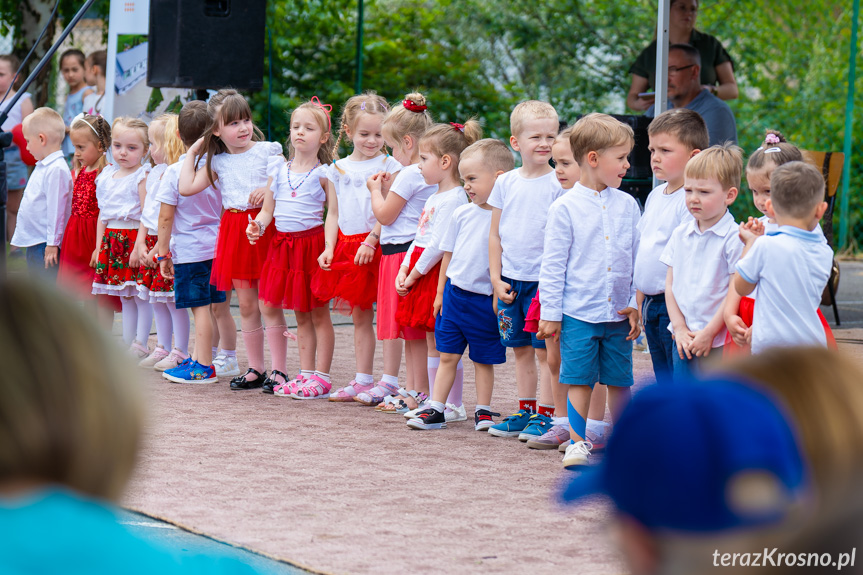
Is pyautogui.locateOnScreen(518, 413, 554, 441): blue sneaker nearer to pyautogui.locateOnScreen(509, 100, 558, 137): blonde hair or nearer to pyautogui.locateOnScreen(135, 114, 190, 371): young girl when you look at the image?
pyautogui.locateOnScreen(509, 100, 558, 137): blonde hair

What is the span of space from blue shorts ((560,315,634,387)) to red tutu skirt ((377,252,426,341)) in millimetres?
1234

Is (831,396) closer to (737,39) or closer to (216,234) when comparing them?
(216,234)

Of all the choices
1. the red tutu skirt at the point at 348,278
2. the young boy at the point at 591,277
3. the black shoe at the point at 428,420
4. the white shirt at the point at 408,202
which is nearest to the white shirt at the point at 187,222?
the red tutu skirt at the point at 348,278

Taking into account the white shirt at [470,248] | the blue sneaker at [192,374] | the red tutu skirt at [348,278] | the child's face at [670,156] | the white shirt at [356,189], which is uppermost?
the child's face at [670,156]

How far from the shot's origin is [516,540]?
10.8 ft

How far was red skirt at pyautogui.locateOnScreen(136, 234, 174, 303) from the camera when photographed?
261 inches

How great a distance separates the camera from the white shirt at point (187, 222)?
20.6ft

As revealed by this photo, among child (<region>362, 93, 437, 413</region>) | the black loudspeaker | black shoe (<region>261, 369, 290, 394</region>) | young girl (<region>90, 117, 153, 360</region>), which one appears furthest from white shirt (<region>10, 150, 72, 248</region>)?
child (<region>362, 93, 437, 413</region>)

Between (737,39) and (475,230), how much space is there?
12.6 meters

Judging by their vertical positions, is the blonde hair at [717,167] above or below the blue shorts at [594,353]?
above

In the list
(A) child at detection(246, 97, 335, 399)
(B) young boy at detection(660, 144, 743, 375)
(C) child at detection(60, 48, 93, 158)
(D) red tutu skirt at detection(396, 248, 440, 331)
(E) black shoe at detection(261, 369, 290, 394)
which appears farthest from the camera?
(C) child at detection(60, 48, 93, 158)

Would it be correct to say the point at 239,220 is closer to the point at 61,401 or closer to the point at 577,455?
the point at 577,455

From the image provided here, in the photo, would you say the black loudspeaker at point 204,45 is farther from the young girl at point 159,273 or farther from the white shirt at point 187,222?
the white shirt at point 187,222

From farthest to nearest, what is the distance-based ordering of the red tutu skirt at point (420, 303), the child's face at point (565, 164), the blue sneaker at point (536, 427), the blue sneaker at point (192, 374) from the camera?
1. the blue sneaker at point (192, 374)
2. the red tutu skirt at point (420, 303)
3. the blue sneaker at point (536, 427)
4. the child's face at point (565, 164)
